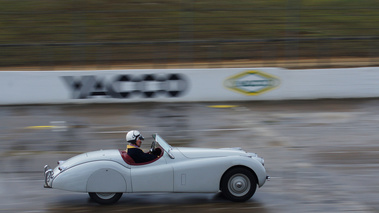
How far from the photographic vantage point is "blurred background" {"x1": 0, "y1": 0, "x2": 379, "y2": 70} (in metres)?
20.0

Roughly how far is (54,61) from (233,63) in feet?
23.1

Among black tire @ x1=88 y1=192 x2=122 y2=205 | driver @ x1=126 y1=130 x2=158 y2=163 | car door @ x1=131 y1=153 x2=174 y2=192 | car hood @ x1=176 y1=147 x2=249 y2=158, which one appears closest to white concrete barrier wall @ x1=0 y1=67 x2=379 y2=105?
car hood @ x1=176 y1=147 x2=249 y2=158

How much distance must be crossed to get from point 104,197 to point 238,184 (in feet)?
6.86

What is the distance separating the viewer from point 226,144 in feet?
40.9

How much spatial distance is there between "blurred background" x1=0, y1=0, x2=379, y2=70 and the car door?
12039 millimetres

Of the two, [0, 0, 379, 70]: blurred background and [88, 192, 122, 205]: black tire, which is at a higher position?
[0, 0, 379, 70]: blurred background

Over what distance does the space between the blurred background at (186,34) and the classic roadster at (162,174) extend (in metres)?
11.8

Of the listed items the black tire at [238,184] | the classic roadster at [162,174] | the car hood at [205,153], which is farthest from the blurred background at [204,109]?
the car hood at [205,153]

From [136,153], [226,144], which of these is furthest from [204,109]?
[136,153]

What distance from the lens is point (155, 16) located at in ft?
76.0

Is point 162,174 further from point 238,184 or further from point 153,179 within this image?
point 238,184

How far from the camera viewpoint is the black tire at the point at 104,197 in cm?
775

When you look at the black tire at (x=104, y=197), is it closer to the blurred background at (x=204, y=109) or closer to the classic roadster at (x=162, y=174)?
the classic roadster at (x=162, y=174)

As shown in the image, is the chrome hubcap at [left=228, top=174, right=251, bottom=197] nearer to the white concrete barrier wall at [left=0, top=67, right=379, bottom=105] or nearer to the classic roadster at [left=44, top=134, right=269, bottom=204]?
the classic roadster at [left=44, top=134, right=269, bottom=204]
